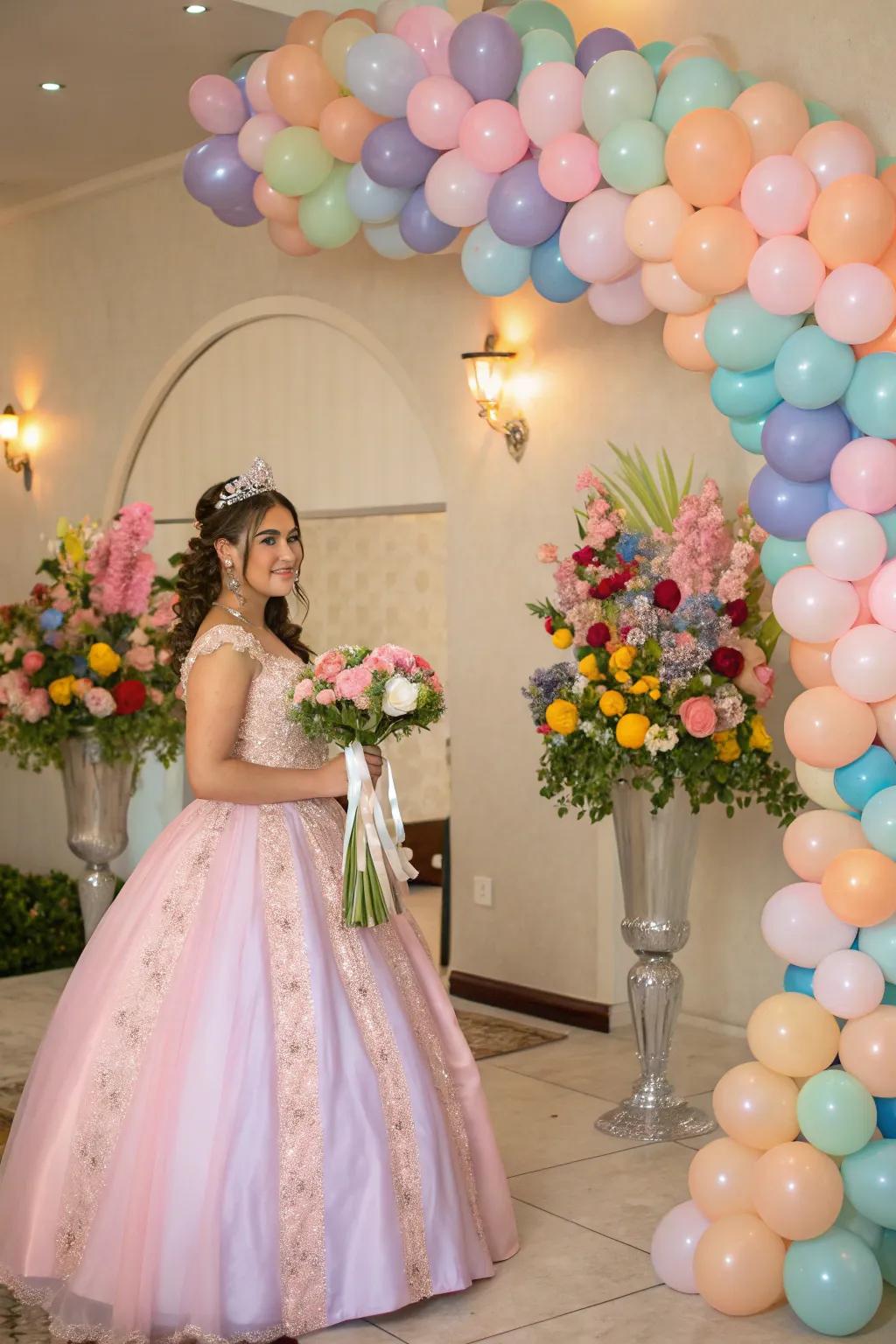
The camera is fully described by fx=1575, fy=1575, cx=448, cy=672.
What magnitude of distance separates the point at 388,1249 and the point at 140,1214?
475 mm

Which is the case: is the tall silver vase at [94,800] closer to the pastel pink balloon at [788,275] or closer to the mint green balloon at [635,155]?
the mint green balloon at [635,155]

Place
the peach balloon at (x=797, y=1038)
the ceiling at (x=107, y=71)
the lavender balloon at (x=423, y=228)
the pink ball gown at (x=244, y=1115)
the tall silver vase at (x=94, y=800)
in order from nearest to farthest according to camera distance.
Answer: the pink ball gown at (x=244, y=1115), the peach balloon at (x=797, y=1038), the lavender balloon at (x=423, y=228), the ceiling at (x=107, y=71), the tall silver vase at (x=94, y=800)

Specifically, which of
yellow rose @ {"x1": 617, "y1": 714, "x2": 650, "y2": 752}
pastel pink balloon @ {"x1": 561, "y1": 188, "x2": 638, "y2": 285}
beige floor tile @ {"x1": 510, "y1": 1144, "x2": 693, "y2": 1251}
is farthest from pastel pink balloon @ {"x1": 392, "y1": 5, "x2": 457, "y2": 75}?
beige floor tile @ {"x1": 510, "y1": 1144, "x2": 693, "y2": 1251}

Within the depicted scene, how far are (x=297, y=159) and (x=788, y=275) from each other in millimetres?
1630

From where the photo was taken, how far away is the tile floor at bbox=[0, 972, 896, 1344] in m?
3.11

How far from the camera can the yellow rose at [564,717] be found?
4.10m

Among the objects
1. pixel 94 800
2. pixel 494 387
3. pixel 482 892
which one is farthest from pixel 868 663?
pixel 94 800

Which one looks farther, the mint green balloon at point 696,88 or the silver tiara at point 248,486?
the mint green balloon at point 696,88

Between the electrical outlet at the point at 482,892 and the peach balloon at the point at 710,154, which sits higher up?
the peach balloon at the point at 710,154

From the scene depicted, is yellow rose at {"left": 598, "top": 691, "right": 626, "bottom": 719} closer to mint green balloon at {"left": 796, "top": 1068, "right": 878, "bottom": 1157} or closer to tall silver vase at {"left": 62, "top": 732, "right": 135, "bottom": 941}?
mint green balloon at {"left": 796, "top": 1068, "right": 878, "bottom": 1157}

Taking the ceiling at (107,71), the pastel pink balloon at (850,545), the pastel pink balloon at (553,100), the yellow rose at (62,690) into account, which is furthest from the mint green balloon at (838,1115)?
the ceiling at (107,71)

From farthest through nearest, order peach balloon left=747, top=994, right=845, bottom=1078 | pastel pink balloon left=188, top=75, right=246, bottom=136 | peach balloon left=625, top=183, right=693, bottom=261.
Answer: pastel pink balloon left=188, top=75, right=246, bottom=136
peach balloon left=625, top=183, right=693, bottom=261
peach balloon left=747, top=994, right=845, bottom=1078

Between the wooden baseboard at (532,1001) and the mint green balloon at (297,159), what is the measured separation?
286cm

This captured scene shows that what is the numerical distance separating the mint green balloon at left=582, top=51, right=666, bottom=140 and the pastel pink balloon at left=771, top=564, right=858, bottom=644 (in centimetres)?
119
